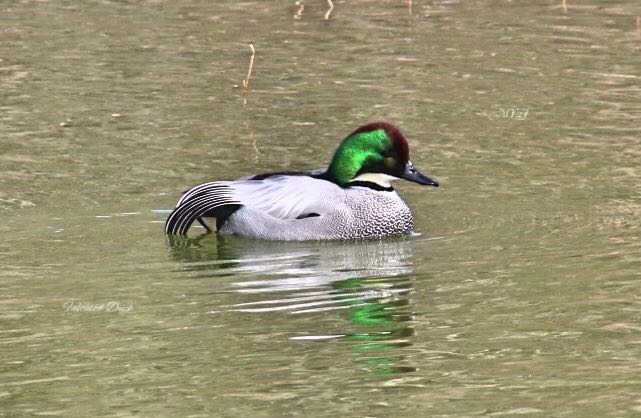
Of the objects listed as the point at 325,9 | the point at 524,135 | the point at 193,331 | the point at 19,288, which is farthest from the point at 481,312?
the point at 325,9

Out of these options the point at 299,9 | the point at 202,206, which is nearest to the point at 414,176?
the point at 202,206

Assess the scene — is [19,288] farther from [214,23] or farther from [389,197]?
[214,23]

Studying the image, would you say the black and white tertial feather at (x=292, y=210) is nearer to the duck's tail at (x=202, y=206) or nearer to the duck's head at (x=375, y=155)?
the duck's tail at (x=202, y=206)

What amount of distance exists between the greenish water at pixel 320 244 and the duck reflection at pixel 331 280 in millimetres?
25

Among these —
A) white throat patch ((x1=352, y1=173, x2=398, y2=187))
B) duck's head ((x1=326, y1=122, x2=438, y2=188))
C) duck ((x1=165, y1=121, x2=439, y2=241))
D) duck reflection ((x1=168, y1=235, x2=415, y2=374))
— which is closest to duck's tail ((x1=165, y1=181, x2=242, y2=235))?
duck ((x1=165, y1=121, x2=439, y2=241))

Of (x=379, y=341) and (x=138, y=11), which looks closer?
(x=379, y=341)

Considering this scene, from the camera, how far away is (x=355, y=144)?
12.0 m

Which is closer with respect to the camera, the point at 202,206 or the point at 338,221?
the point at 338,221

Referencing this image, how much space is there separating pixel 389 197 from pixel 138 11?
9.92m

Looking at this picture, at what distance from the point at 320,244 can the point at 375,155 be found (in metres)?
0.79

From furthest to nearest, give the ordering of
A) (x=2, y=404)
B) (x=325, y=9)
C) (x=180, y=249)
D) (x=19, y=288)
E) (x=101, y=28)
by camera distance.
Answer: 1. (x=325, y=9)
2. (x=101, y=28)
3. (x=180, y=249)
4. (x=19, y=288)
5. (x=2, y=404)

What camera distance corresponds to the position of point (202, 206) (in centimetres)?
1188

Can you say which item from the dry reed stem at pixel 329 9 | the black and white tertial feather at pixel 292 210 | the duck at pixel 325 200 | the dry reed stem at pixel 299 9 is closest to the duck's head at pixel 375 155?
the duck at pixel 325 200

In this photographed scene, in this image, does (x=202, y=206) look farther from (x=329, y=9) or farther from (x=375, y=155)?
(x=329, y=9)
